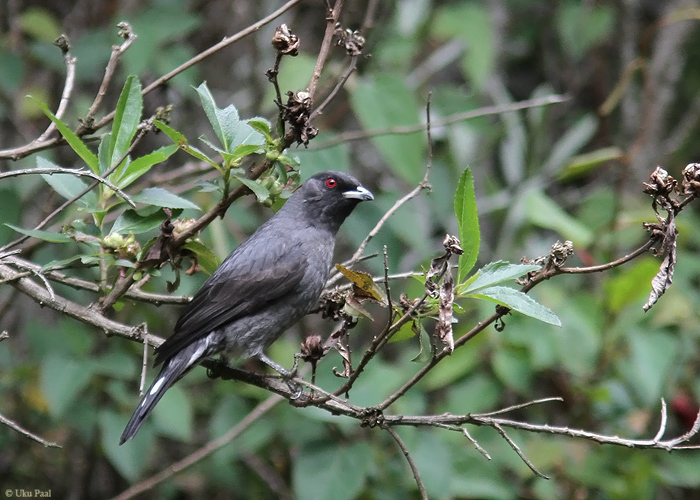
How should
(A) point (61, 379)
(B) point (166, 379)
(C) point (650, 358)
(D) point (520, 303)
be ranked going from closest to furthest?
(D) point (520, 303)
(B) point (166, 379)
(A) point (61, 379)
(C) point (650, 358)

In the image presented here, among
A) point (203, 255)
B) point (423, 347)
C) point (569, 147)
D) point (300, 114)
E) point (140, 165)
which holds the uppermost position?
point (569, 147)

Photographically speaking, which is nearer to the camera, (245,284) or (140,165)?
(140,165)

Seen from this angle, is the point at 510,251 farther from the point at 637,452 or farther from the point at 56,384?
the point at 56,384

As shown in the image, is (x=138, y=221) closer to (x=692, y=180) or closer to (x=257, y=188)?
(x=257, y=188)

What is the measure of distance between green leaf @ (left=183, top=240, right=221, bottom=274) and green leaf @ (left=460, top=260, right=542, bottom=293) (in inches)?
45.1

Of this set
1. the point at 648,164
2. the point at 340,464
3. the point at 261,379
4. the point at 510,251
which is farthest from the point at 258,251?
the point at 648,164

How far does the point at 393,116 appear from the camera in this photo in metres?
4.78

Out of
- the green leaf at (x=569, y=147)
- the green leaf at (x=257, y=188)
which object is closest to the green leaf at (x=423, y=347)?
the green leaf at (x=257, y=188)

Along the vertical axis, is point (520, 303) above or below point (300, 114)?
below

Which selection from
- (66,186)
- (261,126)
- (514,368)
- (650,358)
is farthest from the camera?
(514,368)

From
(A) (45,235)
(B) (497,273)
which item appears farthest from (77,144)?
(B) (497,273)

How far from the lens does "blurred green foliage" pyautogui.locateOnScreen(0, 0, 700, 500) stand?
15.2 ft

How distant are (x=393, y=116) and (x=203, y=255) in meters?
2.01

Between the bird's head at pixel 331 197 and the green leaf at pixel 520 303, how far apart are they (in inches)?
79.5
